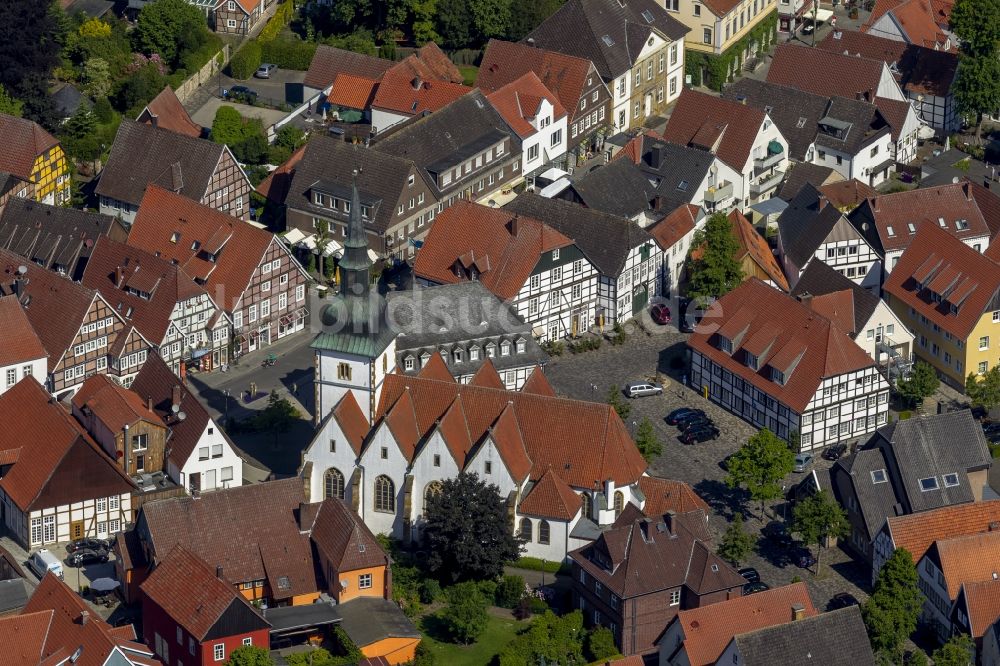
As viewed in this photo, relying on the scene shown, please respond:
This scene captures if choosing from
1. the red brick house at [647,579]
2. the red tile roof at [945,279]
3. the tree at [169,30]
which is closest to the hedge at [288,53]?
the tree at [169,30]

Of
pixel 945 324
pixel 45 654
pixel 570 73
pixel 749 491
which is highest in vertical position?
pixel 570 73

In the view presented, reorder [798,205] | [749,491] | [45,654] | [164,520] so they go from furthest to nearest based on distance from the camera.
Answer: [798,205] < [749,491] < [164,520] < [45,654]

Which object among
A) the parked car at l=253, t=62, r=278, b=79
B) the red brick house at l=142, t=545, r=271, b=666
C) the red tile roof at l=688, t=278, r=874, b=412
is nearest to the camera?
the red brick house at l=142, t=545, r=271, b=666

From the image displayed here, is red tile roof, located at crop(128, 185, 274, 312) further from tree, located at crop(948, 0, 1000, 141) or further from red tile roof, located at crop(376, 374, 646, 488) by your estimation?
tree, located at crop(948, 0, 1000, 141)

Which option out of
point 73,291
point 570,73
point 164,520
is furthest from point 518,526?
point 570,73

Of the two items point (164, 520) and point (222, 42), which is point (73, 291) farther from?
point (222, 42)

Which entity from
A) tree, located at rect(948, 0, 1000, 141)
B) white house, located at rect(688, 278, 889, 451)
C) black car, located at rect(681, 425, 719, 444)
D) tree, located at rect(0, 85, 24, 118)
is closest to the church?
black car, located at rect(681, 425, 719, 444)

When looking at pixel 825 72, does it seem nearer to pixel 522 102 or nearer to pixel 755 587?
pixel 522 102

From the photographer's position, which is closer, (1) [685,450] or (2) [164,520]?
(2) [164,520]
